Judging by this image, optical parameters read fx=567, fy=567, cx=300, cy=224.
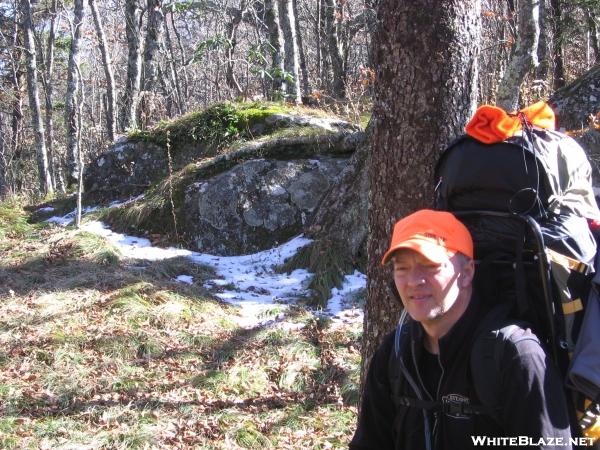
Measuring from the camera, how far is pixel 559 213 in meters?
1.96

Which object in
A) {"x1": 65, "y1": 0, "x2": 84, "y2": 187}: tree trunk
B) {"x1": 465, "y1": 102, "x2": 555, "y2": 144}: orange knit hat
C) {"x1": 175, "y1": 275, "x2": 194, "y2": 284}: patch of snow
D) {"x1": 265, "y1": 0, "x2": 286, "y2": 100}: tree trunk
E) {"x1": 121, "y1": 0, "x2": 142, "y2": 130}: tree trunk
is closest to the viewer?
{"x1": 465, "y1": 102, "x2": 555, "y2": 144}: orange knit hat

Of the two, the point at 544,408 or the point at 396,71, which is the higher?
the point at 396,71

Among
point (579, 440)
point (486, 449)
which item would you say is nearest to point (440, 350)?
point (486, 449)

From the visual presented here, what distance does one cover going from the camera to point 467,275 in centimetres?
196

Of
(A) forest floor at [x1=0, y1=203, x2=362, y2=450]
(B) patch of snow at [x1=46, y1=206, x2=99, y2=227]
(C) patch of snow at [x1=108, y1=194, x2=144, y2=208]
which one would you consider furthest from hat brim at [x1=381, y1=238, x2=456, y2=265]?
(B) patch of snow at [x1=46, y1=206, x2=99, y2=227]

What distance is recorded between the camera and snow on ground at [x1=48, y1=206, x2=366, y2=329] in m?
6.70

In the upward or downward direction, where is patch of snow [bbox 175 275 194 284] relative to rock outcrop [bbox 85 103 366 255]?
downward

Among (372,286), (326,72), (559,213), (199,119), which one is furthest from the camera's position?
(326,72)

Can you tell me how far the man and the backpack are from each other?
0.07 meters

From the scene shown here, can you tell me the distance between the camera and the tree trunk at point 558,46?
1193 centimetres

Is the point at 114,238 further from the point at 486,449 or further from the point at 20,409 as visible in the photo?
the point at 486,449

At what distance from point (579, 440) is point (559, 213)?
0.73 metres

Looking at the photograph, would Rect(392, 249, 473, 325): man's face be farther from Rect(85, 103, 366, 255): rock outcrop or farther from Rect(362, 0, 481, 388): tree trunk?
Rect(85, 103, 366, 255): rock outcrop

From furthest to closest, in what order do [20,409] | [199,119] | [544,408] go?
1. [199,119]
2. [20,409]
3. [544,408]
